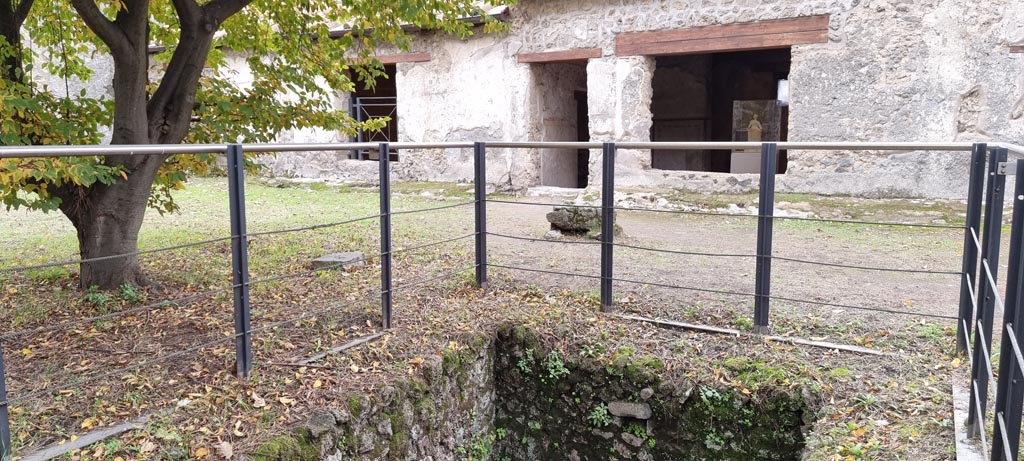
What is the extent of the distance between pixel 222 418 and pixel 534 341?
1981 mm

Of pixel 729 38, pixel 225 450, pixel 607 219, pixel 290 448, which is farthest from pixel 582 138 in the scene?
pixel 225 450

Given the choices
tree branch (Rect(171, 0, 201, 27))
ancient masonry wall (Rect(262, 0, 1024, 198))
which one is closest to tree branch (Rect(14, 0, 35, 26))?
tree branch (Rect(171, 0, 201, 27))

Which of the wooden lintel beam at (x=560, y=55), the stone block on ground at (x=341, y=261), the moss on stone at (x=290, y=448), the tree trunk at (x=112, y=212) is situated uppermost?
the wooden lintel beam at (x=560, y=55)

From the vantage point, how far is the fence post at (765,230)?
13.8ft

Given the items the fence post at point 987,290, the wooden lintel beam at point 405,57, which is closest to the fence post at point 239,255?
the fence post at point 987,290

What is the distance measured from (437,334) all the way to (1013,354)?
121 inches

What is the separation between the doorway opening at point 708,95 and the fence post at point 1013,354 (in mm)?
12954

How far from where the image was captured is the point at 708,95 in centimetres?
1543

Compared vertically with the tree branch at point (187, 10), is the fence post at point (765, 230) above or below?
below

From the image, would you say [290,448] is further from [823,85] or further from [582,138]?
[582,138]

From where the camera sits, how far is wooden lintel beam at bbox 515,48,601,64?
10.6 meters

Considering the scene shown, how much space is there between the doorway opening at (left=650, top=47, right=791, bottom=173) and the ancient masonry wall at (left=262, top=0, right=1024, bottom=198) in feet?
15.2

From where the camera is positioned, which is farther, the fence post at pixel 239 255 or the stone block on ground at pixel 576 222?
the stone block on ground at pixel 576 222

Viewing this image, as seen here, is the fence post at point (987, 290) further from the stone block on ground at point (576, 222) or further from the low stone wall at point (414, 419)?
the stone block on ground at point (576, 222)
